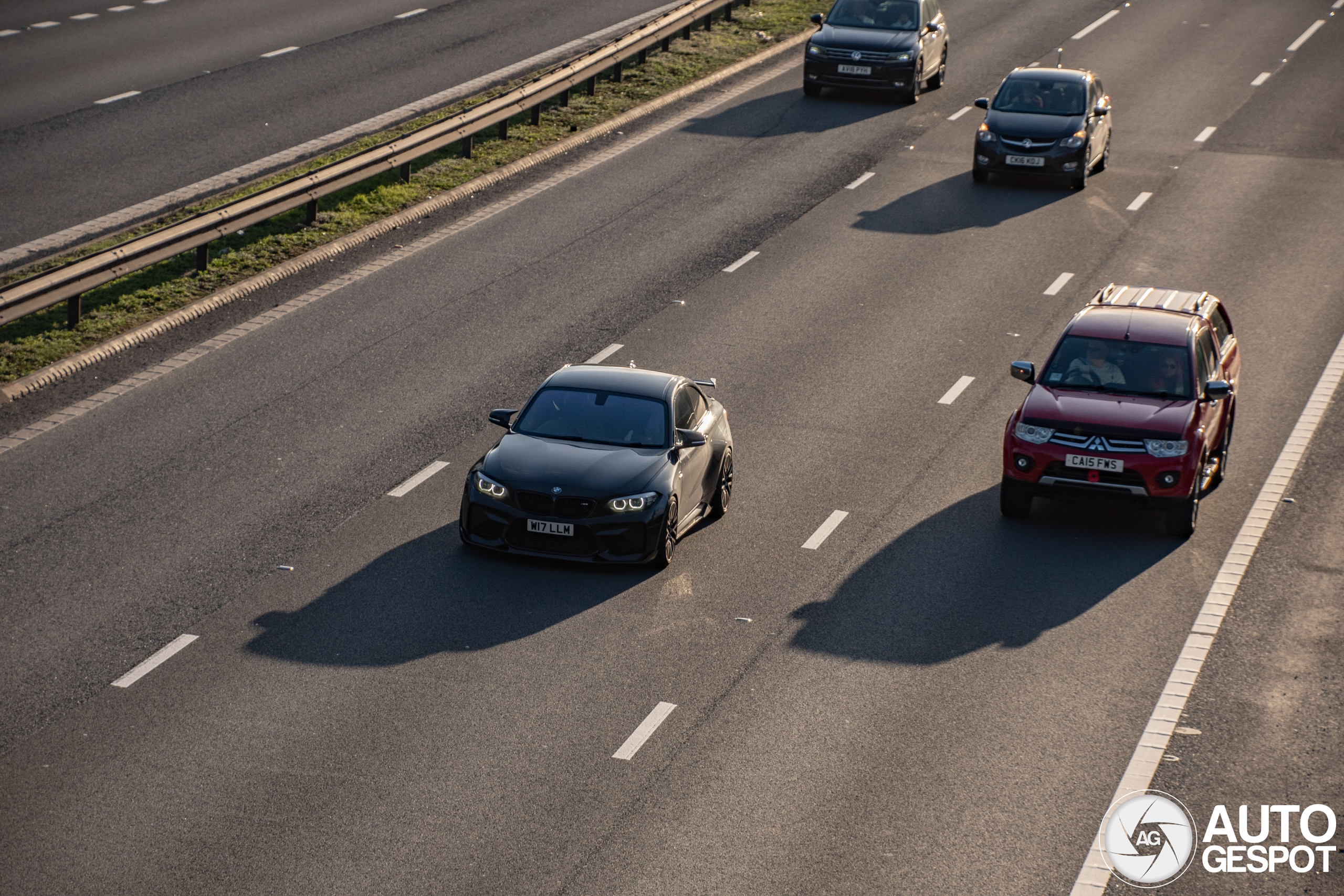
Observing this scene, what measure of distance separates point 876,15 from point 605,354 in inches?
595

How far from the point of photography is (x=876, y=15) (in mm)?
30156

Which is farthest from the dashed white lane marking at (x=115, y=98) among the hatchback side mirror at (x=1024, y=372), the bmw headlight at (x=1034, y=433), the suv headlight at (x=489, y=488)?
the bmw headlight at (x=1034, y=433)

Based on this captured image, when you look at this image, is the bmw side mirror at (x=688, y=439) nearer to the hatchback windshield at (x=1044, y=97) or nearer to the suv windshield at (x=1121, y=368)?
the suv windshield at (x=1121, y=368)

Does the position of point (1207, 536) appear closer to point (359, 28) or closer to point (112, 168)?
point (112, 168)

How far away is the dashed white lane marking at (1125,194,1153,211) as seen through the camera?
23.9m

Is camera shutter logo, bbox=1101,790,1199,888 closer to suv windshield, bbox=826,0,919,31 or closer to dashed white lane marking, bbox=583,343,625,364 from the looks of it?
dashed white lane marking, bbox=583,343,625,364

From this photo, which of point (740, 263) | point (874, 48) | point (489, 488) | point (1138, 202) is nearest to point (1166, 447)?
point (489, 488)

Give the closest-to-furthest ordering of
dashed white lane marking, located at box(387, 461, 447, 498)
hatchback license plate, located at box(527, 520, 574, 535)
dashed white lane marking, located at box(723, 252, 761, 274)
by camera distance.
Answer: hatchback license plate, located at box(527, 520, 574, 535)
dashed white lane marking, located at box(387, 461, 447, 498)
dashed white lane marking, located at box(723, 252, 761, 274)

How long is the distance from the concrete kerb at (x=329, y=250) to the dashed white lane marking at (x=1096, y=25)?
8693 mm

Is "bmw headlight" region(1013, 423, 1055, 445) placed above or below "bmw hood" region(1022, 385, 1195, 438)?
below

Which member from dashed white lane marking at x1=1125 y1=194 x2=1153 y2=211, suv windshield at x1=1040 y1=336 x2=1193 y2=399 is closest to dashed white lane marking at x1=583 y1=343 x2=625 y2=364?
suv windshield at x1=1040 y1=336 x2=1193 y2=399

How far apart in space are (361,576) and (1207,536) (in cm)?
710

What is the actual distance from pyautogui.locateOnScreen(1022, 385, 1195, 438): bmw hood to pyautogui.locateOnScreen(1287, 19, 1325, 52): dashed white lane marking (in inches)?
957

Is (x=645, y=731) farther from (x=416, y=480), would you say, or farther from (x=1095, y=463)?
Result: (x=1095, y=463)
